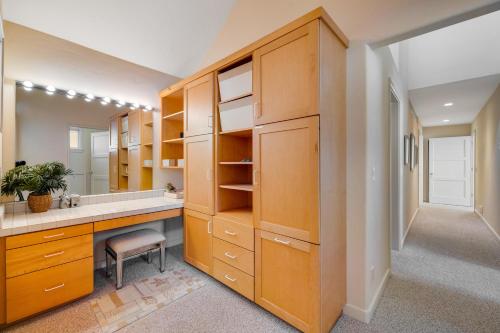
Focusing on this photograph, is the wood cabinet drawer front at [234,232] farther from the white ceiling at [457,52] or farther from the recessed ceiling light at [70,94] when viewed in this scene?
the white ceiling at [457,52]

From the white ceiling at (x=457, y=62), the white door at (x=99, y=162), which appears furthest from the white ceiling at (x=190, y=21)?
the white ceiling at (x=457, y=62)

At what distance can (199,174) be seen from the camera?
2398 millimetres

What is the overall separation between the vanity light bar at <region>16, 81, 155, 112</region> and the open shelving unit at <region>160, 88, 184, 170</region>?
232mm

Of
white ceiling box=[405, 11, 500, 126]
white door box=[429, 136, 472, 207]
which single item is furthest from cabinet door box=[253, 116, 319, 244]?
white door box=[429, 136, 472, 207]

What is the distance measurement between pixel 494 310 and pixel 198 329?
2478mm

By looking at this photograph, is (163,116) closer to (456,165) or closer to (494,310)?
(494,310)

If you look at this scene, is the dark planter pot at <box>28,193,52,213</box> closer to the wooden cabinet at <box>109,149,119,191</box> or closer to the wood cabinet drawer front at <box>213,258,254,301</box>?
the wooden cabinet at <box>109,149,119,191</box>

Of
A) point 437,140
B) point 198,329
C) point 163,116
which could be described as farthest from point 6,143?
point 437,140

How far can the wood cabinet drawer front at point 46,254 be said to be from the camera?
5.23 feet

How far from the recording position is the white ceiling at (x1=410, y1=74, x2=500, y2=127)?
3398 mm

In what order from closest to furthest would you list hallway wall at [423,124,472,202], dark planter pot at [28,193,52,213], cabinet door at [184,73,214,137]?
1. dark planter pot at [28,193,52,213]
2. cabinet door at [184,73,214,137]
3. hallway wall at [423,124,472,202]

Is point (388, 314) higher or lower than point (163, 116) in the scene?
lower

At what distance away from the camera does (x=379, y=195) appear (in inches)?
80.1

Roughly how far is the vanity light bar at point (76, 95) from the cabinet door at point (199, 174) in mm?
1002
